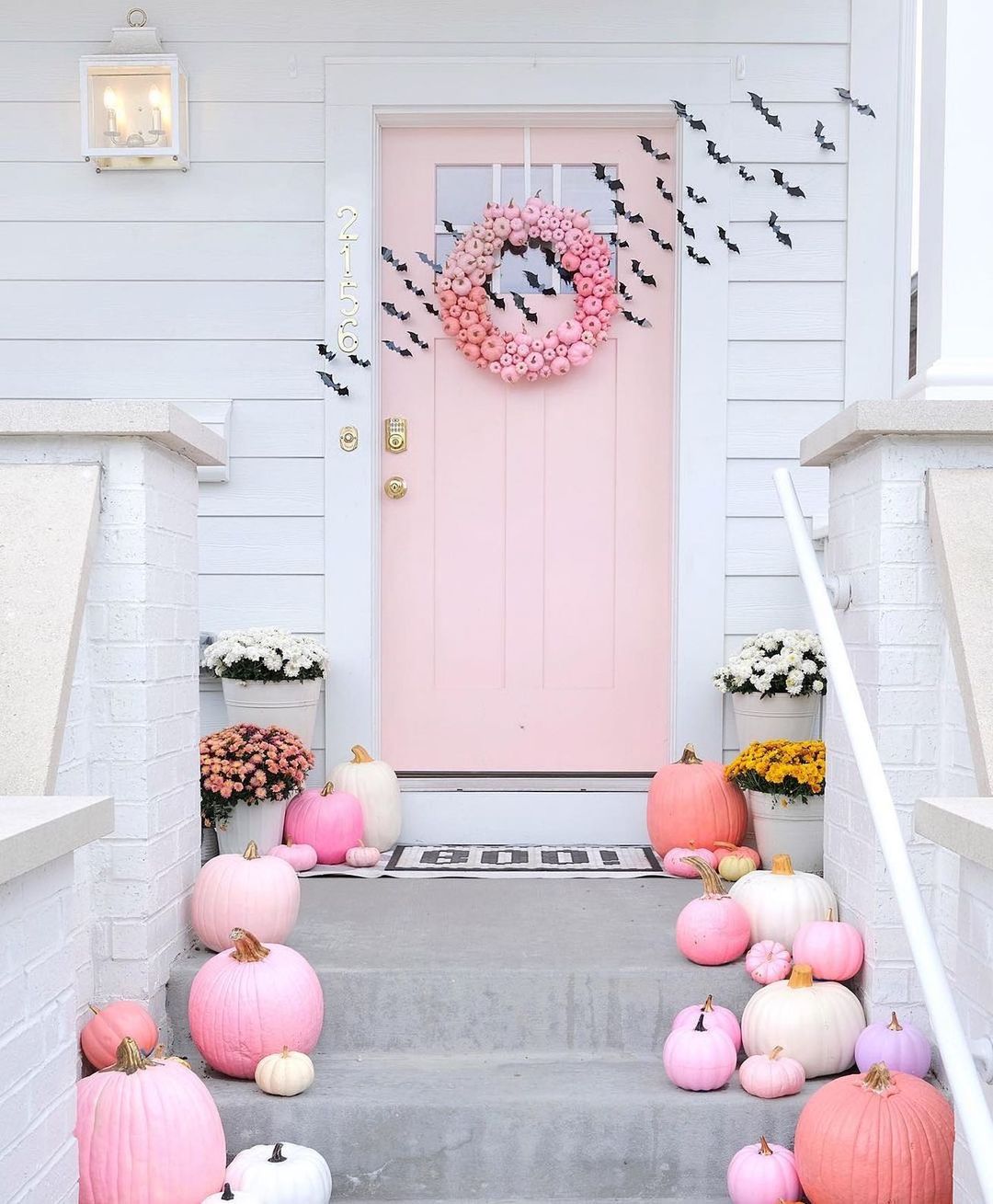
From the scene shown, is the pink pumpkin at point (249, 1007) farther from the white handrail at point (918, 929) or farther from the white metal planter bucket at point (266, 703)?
the white metal planter bucket at point (266, 703)

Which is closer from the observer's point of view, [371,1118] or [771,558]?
[371,1118]

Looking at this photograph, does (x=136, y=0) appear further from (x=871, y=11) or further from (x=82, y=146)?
(x=871, y=11)

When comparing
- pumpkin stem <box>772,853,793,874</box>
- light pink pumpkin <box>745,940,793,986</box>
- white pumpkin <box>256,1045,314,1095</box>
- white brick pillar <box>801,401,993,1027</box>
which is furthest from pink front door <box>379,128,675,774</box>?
white pumpkin <box>256,1045,314,1095</box>

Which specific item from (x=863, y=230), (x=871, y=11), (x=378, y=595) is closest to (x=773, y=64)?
(x=871, y=11)

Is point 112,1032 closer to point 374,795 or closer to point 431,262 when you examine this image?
point 374,795

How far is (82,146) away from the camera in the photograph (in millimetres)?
3131

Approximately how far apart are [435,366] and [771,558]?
3.40 ft

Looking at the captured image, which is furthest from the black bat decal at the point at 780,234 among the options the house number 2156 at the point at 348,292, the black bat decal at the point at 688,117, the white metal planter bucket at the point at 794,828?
the white metal planter bucket at the point at 794,828

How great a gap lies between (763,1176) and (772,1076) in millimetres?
166

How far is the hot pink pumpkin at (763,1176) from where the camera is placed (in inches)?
65.0

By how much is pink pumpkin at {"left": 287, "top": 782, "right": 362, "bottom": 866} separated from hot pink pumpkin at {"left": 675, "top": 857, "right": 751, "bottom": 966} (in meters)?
1.00

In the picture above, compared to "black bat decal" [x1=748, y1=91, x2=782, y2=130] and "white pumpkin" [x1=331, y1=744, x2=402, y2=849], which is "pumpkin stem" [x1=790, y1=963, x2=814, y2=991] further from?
"black bat decal" [x1=748, y1=91, x2=782, y2=130]

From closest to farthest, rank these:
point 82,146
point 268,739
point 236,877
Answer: point 236,877
point 268,739
point 82,146

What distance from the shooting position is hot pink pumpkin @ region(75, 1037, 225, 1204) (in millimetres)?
1557
